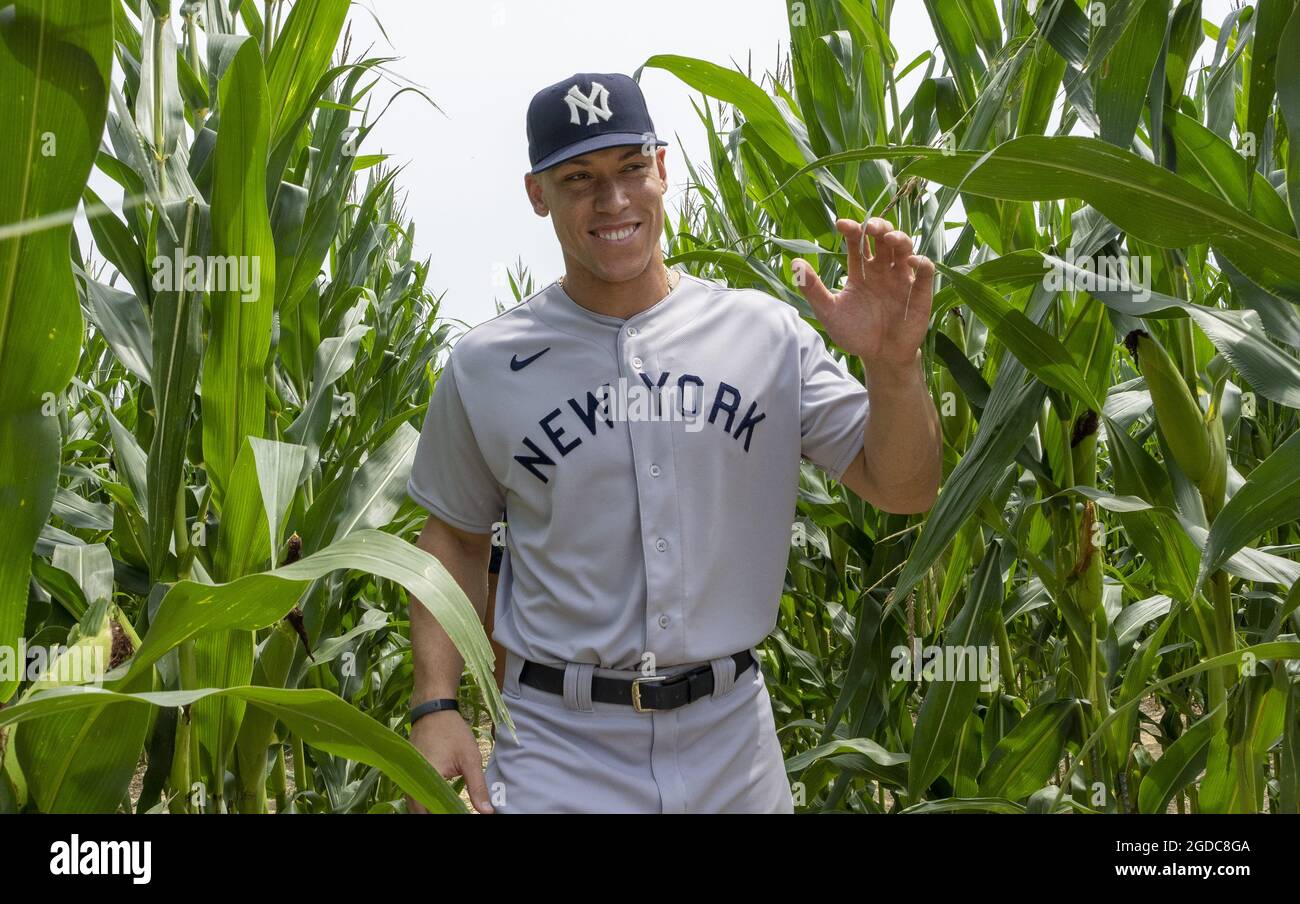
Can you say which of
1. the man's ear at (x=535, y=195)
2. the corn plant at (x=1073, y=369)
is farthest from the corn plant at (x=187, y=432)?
the corn plant at (x=1073, y=369)

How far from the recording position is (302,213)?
137 cm

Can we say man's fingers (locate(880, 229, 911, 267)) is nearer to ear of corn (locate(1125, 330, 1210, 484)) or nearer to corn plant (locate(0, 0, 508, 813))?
ear of corn (locate(1125, 330, 1210, 484))

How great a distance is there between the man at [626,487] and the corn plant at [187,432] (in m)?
0.22

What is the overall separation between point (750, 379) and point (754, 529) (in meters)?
0.20

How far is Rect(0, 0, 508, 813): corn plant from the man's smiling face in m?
0.32

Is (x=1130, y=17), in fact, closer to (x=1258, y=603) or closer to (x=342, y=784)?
(x=1258, y=603)

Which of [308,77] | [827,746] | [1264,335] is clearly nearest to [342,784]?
[827,746]

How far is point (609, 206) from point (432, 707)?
670mm

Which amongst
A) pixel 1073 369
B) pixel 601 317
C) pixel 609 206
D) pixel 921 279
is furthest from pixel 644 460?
pixel 1073 369

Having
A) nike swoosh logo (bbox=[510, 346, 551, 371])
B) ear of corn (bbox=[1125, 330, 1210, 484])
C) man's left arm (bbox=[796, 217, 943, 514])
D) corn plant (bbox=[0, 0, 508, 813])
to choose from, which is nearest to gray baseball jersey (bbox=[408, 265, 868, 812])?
nike swoosh logo (bbox=[510, 346, 551, 371])

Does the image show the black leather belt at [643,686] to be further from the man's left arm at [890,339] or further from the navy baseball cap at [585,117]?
the navy baseball cap at [585,117]

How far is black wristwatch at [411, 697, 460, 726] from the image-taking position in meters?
1.38

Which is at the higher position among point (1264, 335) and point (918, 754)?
point (1264, 335)

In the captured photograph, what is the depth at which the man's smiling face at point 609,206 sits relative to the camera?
138 cm
